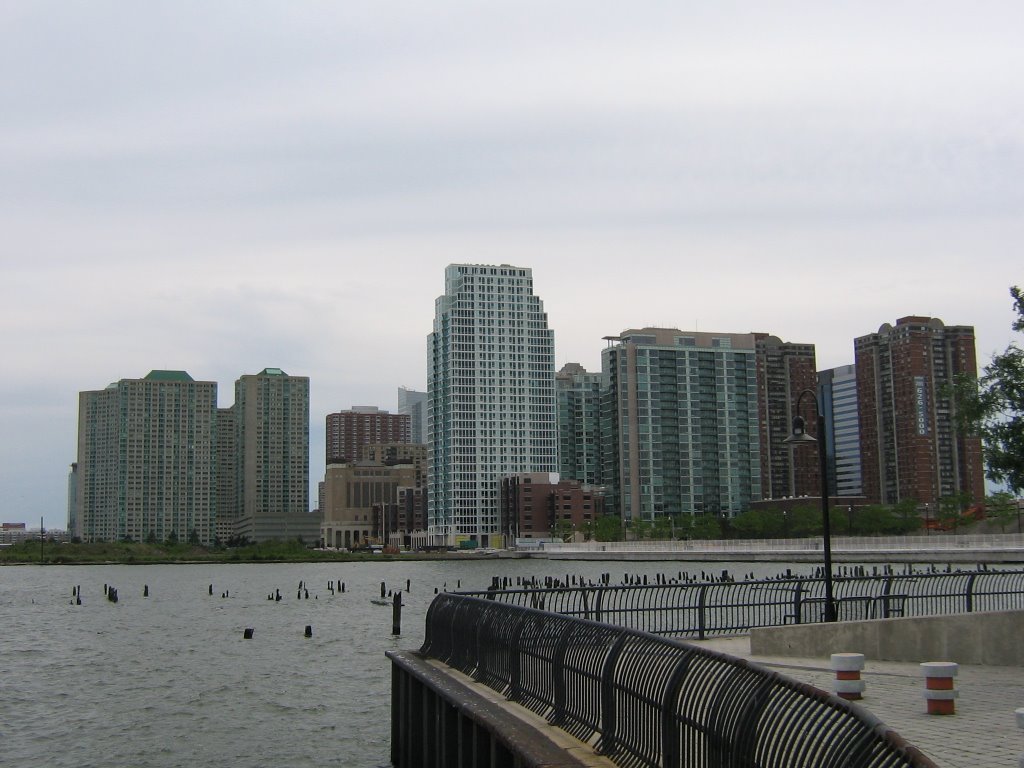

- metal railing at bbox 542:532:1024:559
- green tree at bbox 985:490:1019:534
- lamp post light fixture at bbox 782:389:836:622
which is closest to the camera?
lamp post light fixture at bbox 782:389:836:622

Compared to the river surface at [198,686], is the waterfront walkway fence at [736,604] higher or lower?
higher

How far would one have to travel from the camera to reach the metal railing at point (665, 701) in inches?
359

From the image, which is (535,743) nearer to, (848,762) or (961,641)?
(848,762)

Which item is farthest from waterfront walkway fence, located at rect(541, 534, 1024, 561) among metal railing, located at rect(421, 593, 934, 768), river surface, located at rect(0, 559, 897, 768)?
metal railing, located at rect(421, 593, 934, 768)

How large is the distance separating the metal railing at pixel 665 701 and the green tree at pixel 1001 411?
53.5ft

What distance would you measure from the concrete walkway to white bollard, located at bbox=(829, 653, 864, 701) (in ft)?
0.96

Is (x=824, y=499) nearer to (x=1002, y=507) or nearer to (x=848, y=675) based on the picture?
(x=848, y=675)

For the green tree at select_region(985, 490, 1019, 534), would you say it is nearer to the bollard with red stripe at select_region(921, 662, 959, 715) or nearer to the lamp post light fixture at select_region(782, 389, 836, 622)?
the lamp post light fixture at select_region(782, 389, 836, 622)

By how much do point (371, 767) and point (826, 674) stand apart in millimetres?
12736

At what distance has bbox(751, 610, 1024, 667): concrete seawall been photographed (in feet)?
81.2

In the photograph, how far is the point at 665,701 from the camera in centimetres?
1229

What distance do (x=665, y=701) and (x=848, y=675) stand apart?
24.7 ft

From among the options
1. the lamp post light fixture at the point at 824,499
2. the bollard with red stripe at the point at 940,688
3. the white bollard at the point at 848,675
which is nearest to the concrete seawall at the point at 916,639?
the lamp post light fixture at the point at 824,499

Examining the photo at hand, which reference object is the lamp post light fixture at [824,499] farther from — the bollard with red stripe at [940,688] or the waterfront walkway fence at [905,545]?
the waterfront walkway fence at [905,545]
